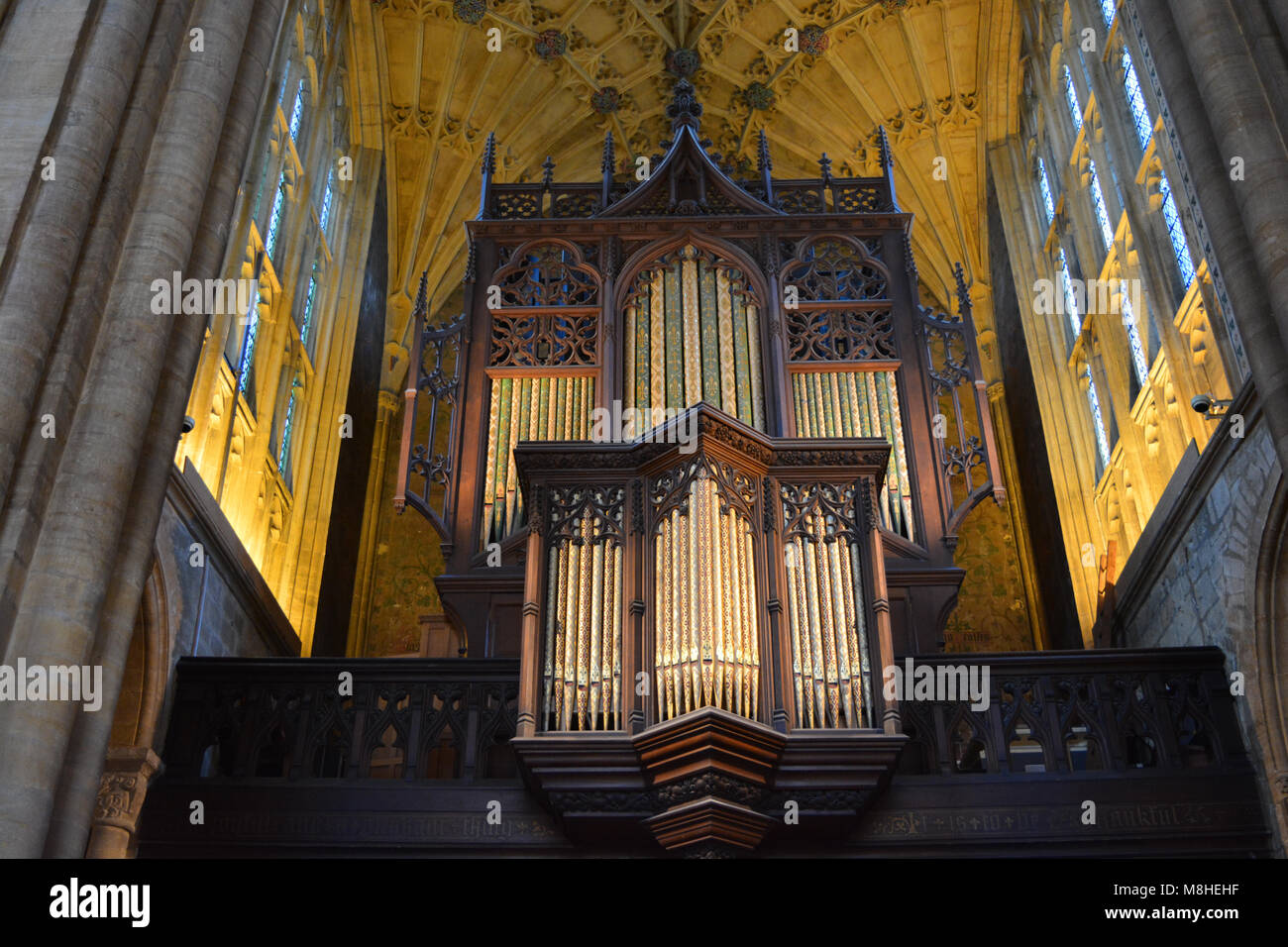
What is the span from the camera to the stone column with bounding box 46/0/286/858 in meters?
6.70

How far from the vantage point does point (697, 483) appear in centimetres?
888

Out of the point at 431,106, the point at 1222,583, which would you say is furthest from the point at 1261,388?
the point at 431,106

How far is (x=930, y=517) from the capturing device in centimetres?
1111

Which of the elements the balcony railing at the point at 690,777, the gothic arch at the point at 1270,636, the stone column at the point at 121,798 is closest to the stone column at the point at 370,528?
the balcony railing at the point at 690,777

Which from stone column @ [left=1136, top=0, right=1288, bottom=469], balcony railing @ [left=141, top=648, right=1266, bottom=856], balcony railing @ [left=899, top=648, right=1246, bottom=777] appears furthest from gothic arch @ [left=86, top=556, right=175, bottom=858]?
stone column @ [left=1136, top=0, right=1288, bottom=469]

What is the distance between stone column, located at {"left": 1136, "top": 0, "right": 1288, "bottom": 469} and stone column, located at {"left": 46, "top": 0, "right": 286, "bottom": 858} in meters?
6.33

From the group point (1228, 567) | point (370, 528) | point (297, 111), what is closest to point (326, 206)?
point (297, 111)

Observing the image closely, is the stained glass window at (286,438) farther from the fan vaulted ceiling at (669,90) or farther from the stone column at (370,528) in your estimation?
the fan vaulted ceiling at (669,90)

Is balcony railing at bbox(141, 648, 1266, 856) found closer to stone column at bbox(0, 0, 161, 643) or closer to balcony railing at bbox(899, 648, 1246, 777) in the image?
balcony railing at bbox(899, 648, 1246, 777)

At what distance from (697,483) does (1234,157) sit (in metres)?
3.98

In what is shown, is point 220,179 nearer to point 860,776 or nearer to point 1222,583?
point 860,776
